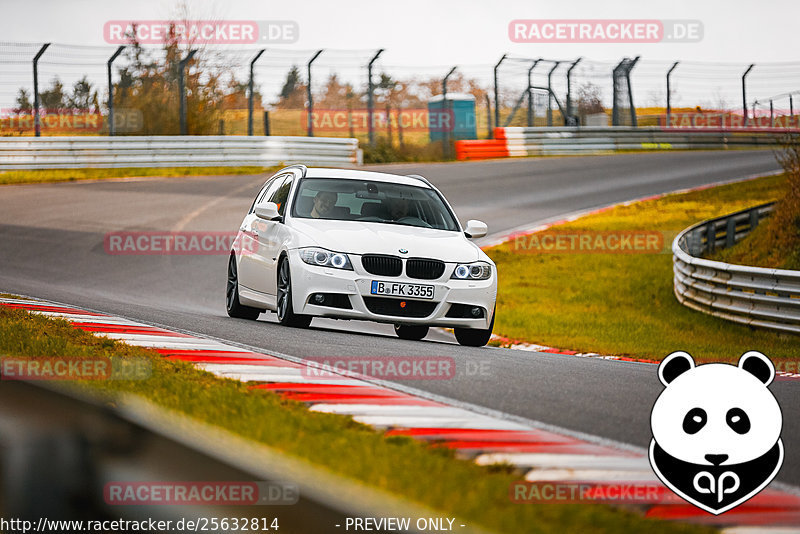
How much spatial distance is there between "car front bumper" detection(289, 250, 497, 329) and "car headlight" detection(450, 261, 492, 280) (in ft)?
0.17

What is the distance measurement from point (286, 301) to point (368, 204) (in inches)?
59.7

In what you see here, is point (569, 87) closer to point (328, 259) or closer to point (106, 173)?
point (106, 173)

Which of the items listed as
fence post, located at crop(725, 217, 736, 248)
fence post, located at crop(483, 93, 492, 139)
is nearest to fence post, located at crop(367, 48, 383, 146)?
fence post, located at crop(483, 93, 492, 139)

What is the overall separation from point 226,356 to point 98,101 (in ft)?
79.9

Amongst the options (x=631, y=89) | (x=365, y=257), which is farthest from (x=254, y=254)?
(x=631, y=89)

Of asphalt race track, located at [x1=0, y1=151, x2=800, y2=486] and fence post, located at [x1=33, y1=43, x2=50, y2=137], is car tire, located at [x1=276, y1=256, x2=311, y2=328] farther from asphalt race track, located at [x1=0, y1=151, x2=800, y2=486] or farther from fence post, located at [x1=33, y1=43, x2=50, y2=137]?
fence post, located at [x1=33, y1=43, x2=50, y2=137]

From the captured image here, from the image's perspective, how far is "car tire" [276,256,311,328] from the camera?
970cm

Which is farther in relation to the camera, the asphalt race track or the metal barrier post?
the metal barrier post

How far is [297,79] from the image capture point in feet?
106

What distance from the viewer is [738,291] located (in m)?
15.4

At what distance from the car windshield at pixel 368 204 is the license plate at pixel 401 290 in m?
1.18

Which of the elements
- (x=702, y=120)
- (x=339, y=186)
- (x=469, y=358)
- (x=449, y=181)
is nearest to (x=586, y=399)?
(x=469, y=358)

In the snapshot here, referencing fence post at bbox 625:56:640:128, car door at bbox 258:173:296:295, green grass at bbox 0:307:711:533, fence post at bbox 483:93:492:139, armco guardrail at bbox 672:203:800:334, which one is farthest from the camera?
fence post at bbox 625:56:640:128

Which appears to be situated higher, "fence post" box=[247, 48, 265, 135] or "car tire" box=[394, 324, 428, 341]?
"fence post" box=[247, 48, 265, 135]
